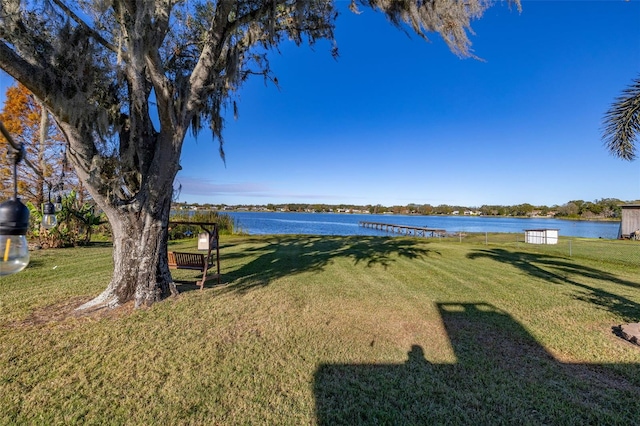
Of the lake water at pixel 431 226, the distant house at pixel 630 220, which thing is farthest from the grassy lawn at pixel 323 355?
the distant house at pixel 630 220

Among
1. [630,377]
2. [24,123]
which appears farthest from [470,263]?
[24,123]

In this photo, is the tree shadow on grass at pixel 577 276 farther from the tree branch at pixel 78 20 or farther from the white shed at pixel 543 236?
the tree branch at pixel 78 20

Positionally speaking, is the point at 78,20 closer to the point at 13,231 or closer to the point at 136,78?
the point at 136,78

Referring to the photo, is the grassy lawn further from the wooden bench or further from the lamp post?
the lamp post

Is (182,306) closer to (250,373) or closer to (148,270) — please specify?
(148,270)

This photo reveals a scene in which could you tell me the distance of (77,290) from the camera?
534 cm

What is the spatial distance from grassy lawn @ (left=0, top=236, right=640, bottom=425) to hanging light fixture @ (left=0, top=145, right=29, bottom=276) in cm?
143

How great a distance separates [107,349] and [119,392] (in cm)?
97

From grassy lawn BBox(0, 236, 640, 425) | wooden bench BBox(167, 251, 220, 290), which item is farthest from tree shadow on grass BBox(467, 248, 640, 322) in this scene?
wooden bench BBox(167, 251, 220, 290)

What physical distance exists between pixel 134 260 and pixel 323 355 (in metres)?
3.30

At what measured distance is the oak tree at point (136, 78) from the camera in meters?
A: 3.76

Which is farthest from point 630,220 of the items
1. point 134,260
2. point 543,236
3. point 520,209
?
point 520,209

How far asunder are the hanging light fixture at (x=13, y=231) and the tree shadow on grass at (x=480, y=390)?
2114mm

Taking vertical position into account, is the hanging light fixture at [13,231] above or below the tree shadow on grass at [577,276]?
above
